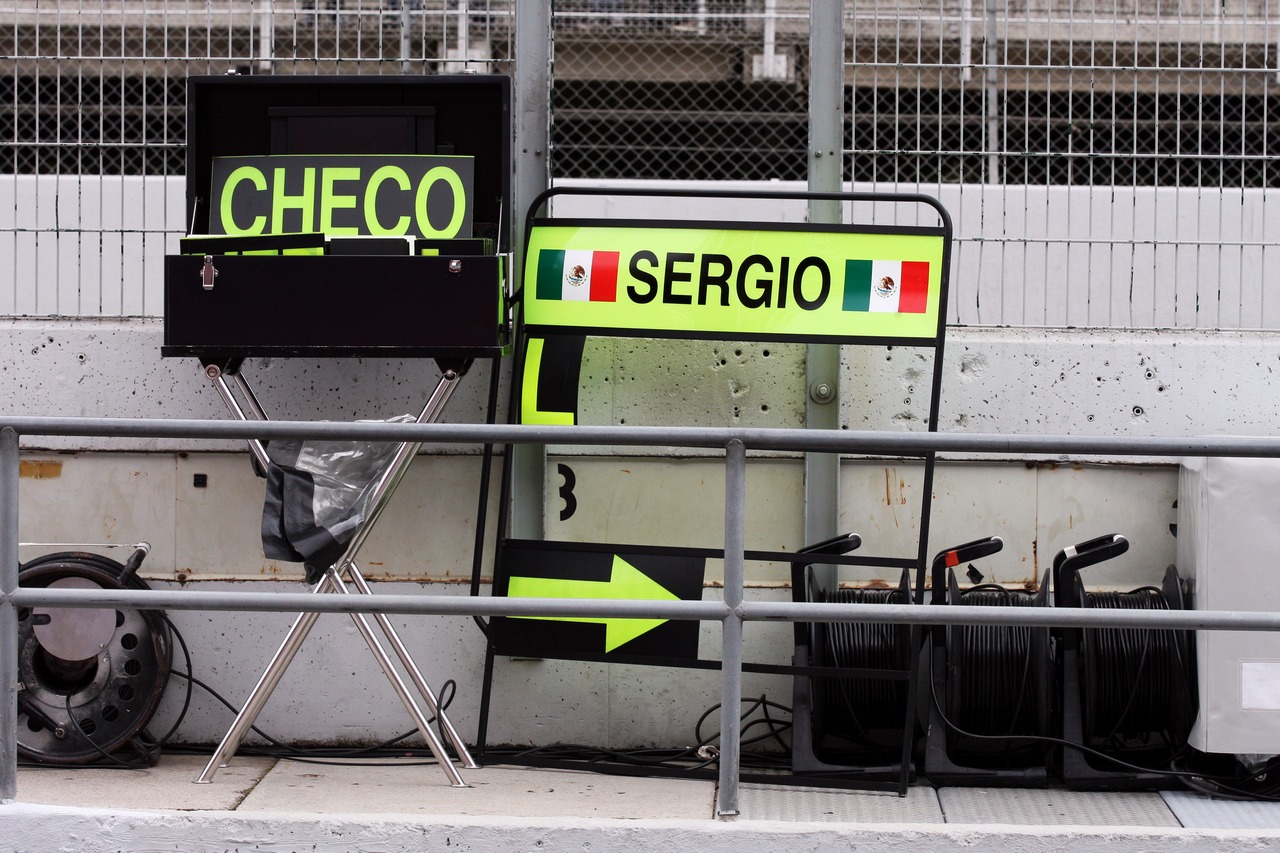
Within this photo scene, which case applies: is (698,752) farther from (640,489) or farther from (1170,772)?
(1170,772)

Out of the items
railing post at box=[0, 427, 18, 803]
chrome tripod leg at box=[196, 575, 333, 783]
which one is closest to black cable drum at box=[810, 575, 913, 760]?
chrome tripod leg at box=[196, 575, 333, 783]

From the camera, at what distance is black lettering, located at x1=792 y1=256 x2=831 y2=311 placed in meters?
4.32

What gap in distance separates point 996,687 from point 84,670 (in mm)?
3172

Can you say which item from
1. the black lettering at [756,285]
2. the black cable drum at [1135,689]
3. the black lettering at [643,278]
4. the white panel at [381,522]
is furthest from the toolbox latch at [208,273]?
the black cable drum at [1135,689]

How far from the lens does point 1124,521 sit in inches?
185

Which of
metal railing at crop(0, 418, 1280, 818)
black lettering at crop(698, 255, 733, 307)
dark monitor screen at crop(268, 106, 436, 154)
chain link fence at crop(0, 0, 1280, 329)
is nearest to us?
metal railing at crop(0, 418, 1280, 818)

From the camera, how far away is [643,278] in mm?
4363

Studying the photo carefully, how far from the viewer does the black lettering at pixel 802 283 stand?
432cm

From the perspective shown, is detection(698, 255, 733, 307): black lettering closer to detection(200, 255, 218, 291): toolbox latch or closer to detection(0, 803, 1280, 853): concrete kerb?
detection(200, 255, 218, 291): toolbox latch

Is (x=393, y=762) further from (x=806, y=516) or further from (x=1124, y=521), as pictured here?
(x=1124, y=521)

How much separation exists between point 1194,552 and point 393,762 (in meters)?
2.90

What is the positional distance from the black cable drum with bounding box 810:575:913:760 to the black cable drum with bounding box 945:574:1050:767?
18 centimetres

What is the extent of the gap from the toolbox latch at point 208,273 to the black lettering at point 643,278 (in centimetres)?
139

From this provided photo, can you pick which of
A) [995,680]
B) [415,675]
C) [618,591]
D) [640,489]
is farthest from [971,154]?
[415,675]
